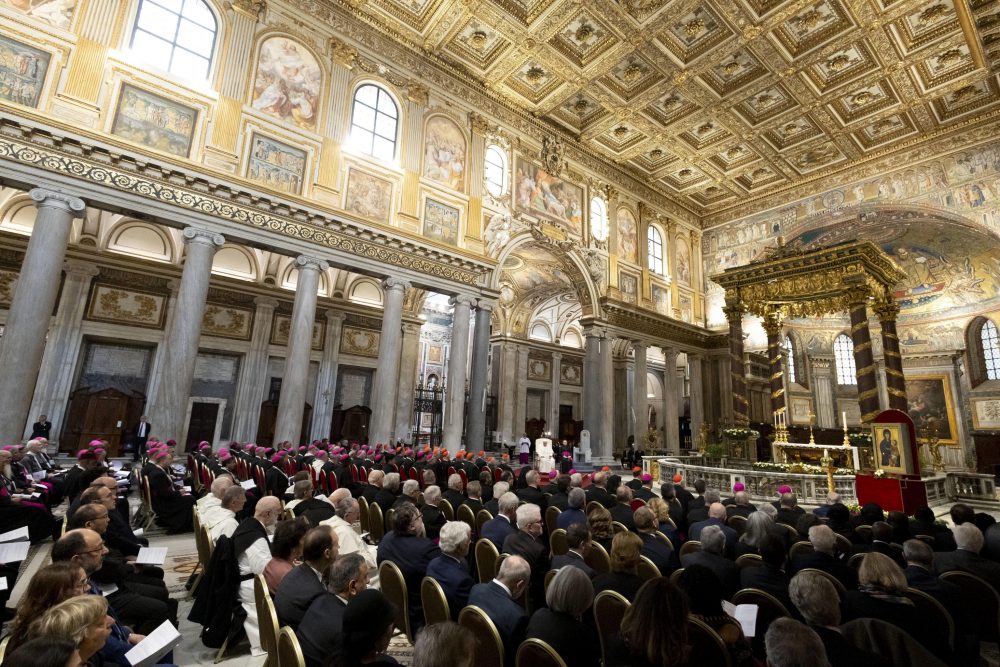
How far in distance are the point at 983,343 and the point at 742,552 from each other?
2214 centimetres

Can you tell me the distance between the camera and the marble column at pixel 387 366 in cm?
1206

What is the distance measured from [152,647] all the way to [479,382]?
12.3 m

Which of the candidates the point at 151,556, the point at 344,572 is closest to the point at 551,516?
the point at 344,572

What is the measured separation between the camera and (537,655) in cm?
199

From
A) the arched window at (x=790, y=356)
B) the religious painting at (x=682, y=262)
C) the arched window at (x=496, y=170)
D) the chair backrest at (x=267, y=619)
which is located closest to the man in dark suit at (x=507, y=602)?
the chair backrest at (x=267, y=619)

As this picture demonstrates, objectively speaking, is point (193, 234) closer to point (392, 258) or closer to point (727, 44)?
point (392, 258)

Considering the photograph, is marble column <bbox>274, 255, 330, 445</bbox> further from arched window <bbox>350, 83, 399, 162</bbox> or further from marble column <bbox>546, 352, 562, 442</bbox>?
marble column <bbox>546, 352, 562, 442</bbox>

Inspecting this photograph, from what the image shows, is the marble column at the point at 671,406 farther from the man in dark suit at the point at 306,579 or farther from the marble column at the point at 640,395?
the man in dark suit at the point at 306,579

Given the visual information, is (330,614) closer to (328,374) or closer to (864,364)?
(864,364)

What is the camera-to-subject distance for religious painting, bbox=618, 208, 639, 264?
19.4m

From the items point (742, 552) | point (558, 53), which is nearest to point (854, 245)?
point (558, 53)

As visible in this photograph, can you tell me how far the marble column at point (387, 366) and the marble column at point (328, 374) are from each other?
3871 mm

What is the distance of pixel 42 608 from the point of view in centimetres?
196

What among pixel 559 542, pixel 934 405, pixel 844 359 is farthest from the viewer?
pixel 844 359
